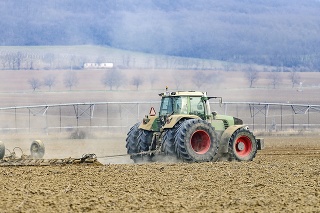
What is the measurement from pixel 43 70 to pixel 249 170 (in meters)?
92.5

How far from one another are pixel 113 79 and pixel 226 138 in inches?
2828

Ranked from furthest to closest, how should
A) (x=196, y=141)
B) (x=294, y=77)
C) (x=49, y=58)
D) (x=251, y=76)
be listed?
(x=49, y=58), (x=294, y=77), (x=251, y=76), (x=196, y=141)

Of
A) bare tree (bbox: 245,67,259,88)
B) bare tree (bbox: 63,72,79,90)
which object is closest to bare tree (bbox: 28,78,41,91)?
bare tree (bbox: 63,72,79,90)

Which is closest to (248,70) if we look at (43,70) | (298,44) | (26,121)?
(298,44)

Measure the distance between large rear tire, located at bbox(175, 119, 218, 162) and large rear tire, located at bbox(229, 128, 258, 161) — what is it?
735 mm

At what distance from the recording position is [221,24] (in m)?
144

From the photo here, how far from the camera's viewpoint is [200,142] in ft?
84.1

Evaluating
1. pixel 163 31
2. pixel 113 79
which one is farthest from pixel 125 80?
pixel 163 31

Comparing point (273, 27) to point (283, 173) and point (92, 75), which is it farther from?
point (283, 173)

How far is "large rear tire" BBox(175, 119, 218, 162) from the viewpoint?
24.7 meters

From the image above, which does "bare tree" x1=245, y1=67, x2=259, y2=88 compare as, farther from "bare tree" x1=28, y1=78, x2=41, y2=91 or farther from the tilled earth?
the tilled earth

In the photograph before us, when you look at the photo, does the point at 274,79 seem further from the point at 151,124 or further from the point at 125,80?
the point at 151,124

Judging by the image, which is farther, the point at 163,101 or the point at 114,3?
the point at 114,3

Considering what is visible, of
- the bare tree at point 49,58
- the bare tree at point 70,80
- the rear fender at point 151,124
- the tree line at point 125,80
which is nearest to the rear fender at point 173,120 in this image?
the rear fender at point 151,124
